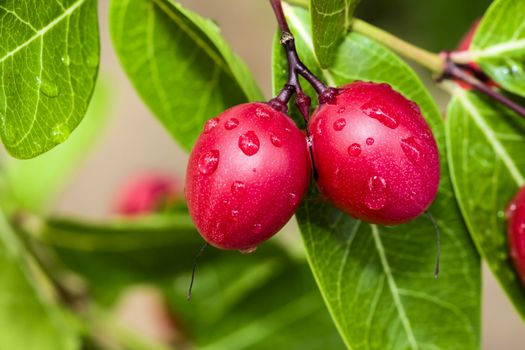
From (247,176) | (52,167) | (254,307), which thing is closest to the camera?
(247,176)

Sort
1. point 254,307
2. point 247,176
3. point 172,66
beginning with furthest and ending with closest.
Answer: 1. point 254,307
2. point 172,66
3. point 247,176

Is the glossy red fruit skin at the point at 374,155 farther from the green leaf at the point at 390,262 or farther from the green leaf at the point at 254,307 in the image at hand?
the green leaf at the point at 254,307

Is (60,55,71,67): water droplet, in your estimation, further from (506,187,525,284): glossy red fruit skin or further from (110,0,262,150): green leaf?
(506,187,525,284): glossy red fruit skin

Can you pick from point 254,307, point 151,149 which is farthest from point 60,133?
point 151,149

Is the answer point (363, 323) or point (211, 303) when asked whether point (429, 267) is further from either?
point (211, 303)

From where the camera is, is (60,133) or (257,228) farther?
(60,133)

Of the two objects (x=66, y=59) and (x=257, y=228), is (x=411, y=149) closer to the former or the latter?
(x=257, y=228)

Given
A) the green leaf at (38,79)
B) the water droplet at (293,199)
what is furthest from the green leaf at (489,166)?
the green leaf at (38,79)

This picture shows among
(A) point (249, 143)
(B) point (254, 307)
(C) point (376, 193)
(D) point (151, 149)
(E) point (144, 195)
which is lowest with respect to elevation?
(B) point (254, 307)
